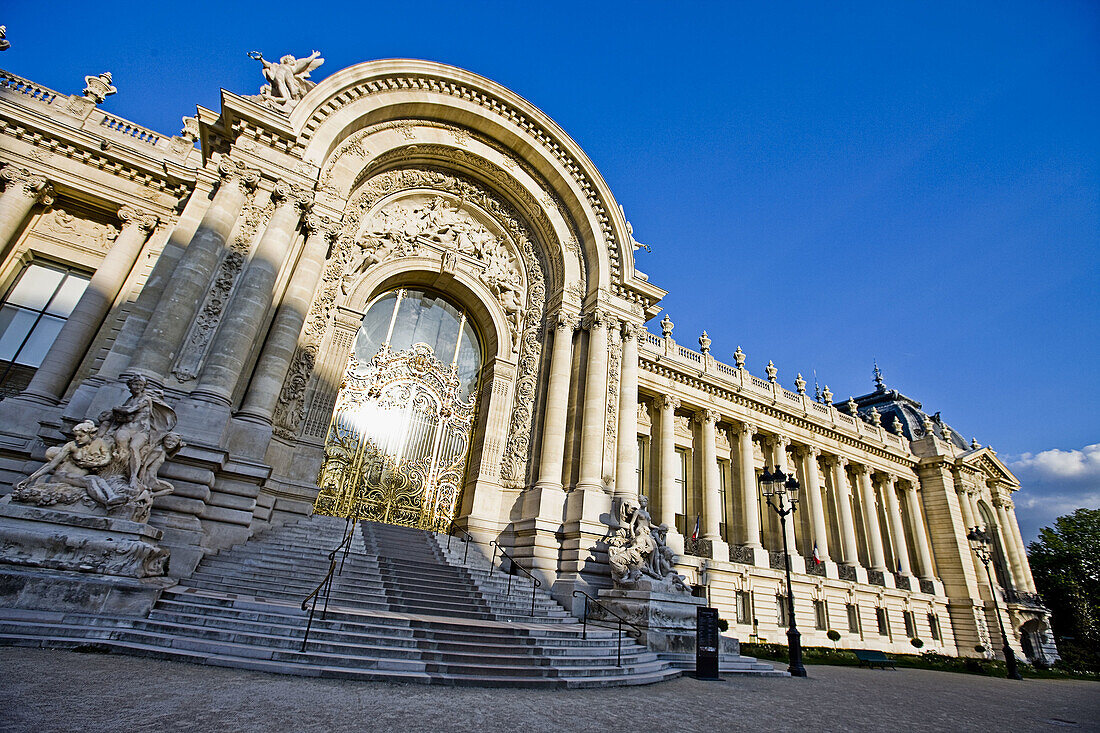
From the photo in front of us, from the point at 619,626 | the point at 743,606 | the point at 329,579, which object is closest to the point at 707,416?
the point at 743,606

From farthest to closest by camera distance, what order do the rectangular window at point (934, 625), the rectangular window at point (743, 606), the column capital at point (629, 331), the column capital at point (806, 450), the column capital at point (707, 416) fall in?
the rectangular window at point (934, 625) < the column capital at point (806, 450) < the column capital at point (707, 416) < the rectangular window at point (743, 606) < the column capital at point (629, 331)

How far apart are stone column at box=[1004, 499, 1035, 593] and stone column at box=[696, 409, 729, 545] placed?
963 inches

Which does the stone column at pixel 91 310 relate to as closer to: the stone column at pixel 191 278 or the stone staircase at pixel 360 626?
the stone column at pixel 191 278

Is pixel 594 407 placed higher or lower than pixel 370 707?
higher

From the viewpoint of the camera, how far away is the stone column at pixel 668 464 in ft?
71.5

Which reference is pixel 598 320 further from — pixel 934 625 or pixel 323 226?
pixel 934 625

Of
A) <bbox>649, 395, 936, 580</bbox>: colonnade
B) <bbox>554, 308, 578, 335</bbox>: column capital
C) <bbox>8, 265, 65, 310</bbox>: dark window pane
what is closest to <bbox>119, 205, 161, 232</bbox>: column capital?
<bbox>8, 265, 65, 310</bbox>: dark window pane

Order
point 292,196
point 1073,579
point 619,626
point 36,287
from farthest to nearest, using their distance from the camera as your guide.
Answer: point 1073,579 → point 36,287 → point 292,196 → point 619,626

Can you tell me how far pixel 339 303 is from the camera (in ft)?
48.8

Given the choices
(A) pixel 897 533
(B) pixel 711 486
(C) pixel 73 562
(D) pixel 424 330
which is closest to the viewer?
(C) pixel 73 562

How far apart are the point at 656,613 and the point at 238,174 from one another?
13.5m

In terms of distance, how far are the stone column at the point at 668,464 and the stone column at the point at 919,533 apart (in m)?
17.4

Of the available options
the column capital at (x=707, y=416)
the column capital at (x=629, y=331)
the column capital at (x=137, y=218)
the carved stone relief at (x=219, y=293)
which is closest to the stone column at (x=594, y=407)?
the column capital at (x=629, y=331)

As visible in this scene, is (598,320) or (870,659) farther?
(870,659)
